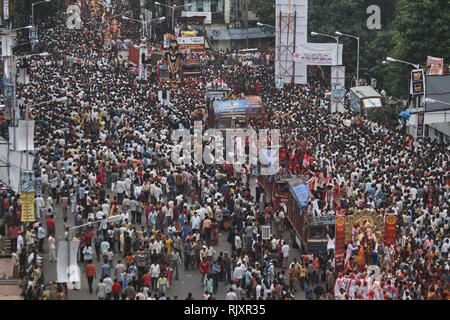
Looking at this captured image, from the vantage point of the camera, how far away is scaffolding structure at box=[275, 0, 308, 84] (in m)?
51.6

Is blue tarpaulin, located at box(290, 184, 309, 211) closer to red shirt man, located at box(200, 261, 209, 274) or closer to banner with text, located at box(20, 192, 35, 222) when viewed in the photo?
red shirt man, located at box(200, 261, 209, 274)

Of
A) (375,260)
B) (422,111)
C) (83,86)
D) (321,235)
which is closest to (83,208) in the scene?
(321,235)

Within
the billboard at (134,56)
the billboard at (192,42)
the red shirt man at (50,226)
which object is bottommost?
the red shirt man at (50,226)

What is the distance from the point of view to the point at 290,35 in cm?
5184

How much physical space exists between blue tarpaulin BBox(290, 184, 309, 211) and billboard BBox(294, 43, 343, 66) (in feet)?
68.6

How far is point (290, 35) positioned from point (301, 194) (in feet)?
82.5

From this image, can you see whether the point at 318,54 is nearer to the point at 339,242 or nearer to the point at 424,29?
the point at 424,29

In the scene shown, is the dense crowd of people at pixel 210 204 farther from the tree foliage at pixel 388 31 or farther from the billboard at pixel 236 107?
the tree foliage at pixel 388 31

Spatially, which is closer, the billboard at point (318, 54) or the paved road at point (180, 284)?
the paved road at point (180, 284)

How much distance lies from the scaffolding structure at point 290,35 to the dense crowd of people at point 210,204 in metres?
6.16

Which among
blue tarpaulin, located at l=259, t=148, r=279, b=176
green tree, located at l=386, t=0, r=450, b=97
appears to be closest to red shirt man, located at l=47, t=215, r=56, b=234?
blue tarpaulin, located at l=259, t=148, r=279, b=176

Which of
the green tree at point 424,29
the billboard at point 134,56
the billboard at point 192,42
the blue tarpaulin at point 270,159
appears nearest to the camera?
the blue tarpaulin at point 270,159

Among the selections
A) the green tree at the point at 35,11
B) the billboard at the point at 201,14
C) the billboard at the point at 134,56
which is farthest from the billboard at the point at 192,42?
the billboard at the point at 201,14

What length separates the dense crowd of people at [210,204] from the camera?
23641 mm
